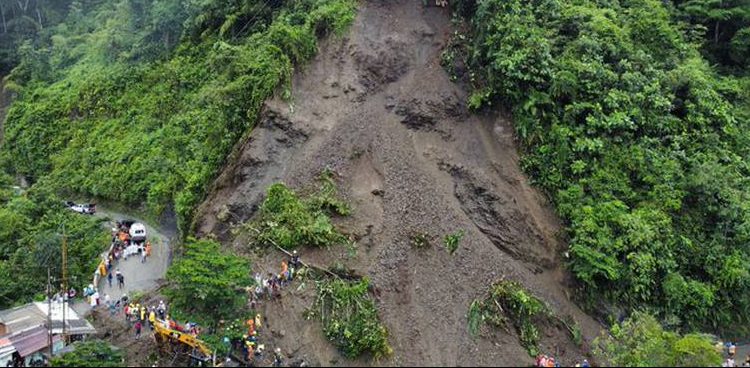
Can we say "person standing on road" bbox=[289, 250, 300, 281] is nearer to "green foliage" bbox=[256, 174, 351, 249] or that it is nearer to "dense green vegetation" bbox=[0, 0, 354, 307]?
"green foliage" bbox=[256, 174, 351, 249]

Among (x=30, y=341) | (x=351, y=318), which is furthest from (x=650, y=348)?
(x=30, y=341)

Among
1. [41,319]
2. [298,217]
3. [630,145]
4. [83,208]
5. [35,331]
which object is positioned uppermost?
[630,145]

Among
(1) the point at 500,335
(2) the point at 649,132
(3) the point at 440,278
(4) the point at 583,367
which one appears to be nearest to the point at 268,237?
(3) the point at 440,278

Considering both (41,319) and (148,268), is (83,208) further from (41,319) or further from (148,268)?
(41,319)

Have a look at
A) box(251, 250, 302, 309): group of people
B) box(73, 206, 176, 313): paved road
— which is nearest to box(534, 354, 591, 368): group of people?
box(251, 250, 302, 309): group of people

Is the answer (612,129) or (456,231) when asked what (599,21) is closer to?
(612,129)

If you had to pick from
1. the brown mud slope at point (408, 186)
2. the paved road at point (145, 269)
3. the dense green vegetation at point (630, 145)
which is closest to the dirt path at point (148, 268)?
the paved road at point (145, 269)

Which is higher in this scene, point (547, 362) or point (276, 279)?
point (276, 279)
